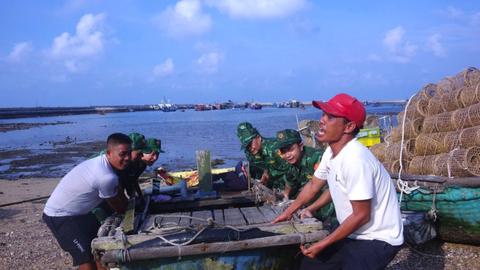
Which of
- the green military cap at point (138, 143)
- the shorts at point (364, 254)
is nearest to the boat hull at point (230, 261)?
the shorts at point (364, 254)

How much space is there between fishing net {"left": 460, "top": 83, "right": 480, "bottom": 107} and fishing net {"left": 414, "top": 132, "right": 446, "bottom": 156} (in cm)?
66

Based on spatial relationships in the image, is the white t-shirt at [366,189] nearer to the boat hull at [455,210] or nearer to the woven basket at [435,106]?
the boat hull at [455,210]

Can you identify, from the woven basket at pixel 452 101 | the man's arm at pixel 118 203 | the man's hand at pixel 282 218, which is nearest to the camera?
the man's hand at pixel 282 218

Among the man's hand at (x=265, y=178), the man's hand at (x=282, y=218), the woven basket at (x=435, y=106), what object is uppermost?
the woven basket at (x=435, y=106)

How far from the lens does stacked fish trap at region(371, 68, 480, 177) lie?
708 cm

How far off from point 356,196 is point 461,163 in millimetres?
4588

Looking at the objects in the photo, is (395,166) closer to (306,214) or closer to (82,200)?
(306,214)

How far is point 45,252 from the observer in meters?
7.99

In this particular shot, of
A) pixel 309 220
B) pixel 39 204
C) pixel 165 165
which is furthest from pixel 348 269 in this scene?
pixel 165 165

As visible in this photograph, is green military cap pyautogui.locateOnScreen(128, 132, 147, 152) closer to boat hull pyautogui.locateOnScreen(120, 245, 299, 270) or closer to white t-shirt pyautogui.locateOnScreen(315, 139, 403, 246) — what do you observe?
boat hull pyautogui.locateOnScreen(120, 245, 299, 270)

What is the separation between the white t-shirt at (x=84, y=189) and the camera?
452cm

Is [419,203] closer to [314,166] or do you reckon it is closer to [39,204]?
[314,166]

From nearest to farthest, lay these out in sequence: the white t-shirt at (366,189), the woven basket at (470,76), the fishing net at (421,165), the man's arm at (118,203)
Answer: the white t-shirt at (366,189) → the man's arm at (118,203) → the fishing net at (421,165) → the woven basket at (470,76)

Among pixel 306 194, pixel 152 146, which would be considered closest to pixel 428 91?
pixel 152 146
